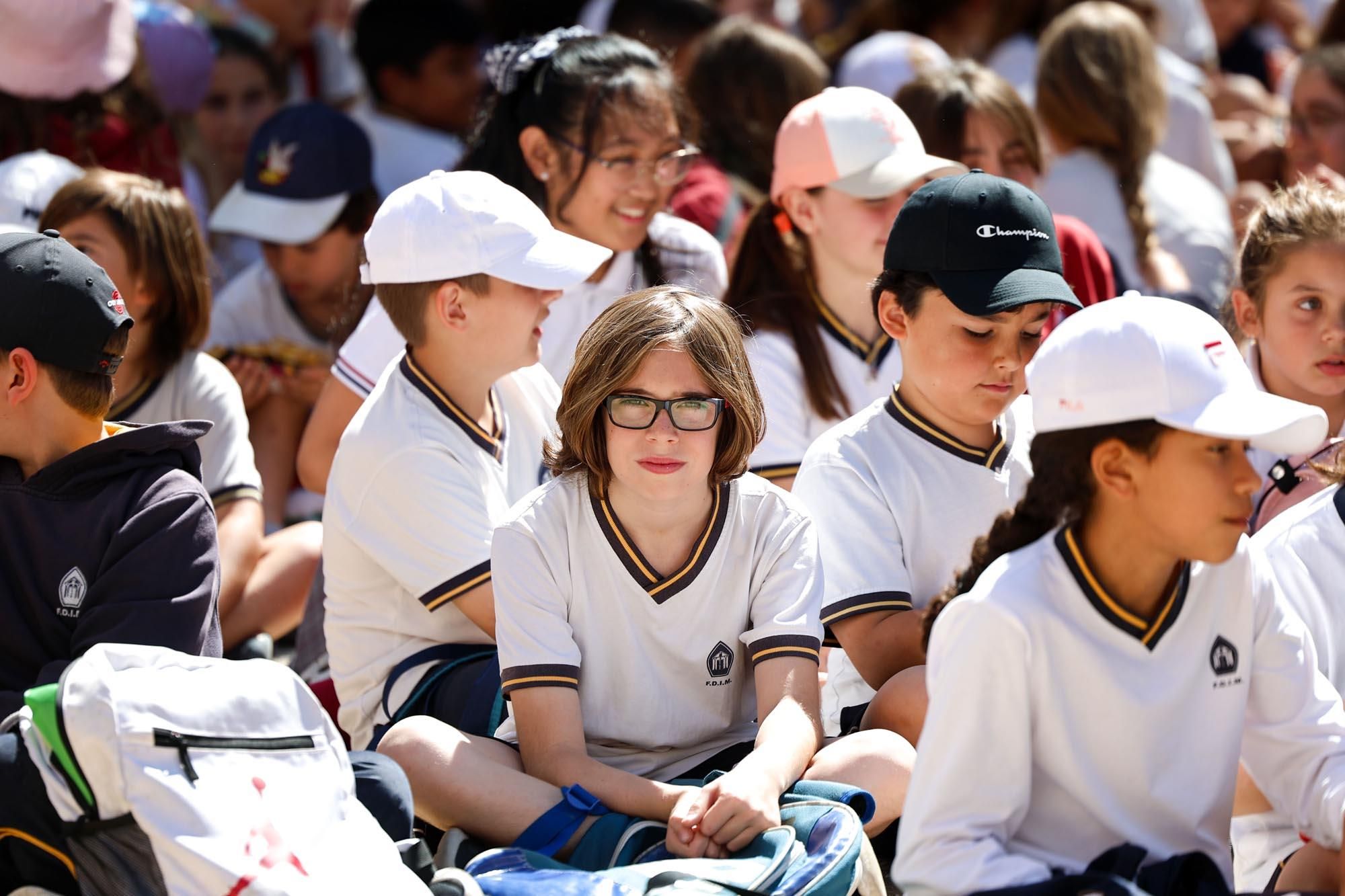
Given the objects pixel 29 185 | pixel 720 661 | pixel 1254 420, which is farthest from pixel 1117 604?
pixel 29 185

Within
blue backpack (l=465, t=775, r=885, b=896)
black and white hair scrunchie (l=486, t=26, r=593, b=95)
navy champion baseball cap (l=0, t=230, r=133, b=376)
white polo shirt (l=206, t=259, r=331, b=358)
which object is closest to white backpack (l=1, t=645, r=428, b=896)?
blue backpack (l=465, t=775, r=885, b=896)

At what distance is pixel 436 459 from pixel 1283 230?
177cm

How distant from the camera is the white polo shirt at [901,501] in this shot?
2.98m

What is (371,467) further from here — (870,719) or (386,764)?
(870,719)

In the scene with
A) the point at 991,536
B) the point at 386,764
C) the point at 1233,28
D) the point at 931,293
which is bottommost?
the point at 386,764

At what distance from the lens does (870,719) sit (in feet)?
9.57

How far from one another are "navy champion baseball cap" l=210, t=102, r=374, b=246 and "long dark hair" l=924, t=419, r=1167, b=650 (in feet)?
9.56

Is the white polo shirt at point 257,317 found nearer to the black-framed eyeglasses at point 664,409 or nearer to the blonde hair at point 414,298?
the blonde hair at point 414,298

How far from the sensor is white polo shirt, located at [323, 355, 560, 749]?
120 inches

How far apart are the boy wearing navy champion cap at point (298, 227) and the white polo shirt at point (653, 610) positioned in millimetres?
1990

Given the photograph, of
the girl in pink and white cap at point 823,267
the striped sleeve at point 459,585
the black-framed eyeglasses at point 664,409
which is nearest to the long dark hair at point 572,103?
the girl in pink and white cap at point 823,267

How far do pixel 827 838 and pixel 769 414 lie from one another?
1.39 m

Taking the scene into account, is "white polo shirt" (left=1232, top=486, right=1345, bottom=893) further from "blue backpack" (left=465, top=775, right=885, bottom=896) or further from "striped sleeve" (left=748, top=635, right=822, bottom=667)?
"striped sleeve" (left=748, top=635, right=822, bottom=667)

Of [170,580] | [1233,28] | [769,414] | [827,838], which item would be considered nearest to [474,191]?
[769,414]
